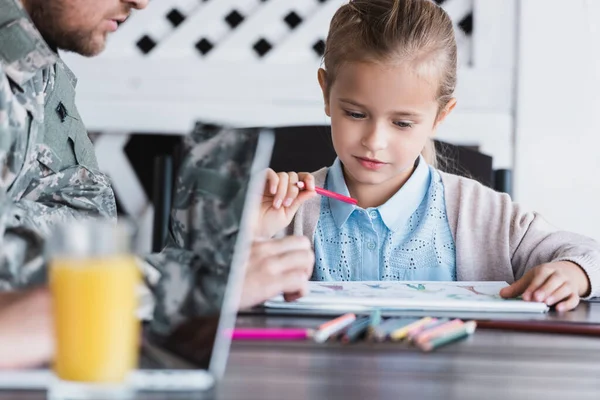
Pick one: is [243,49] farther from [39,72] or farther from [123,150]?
[39,72]

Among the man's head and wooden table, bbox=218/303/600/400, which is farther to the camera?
the man's head

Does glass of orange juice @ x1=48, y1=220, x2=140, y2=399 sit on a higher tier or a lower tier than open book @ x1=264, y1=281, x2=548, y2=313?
higher

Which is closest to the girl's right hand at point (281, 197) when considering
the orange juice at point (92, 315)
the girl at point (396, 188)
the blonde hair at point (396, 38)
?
the girl at point (396, 188)

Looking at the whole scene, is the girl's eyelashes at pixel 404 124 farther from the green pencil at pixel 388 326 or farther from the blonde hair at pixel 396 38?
the green pencil at pixel 388 326

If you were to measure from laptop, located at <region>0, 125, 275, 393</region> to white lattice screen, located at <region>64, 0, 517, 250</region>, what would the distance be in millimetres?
1797

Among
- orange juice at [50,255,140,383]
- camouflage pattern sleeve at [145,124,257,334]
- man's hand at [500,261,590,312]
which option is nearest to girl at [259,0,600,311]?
man's hand at [500,261,590,312]

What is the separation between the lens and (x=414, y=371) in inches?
25.3

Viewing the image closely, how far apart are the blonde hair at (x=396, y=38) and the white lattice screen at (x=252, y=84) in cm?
93

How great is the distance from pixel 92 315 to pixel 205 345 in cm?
10

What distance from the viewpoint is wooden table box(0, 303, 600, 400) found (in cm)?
58

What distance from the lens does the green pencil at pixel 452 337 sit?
73 centimetres

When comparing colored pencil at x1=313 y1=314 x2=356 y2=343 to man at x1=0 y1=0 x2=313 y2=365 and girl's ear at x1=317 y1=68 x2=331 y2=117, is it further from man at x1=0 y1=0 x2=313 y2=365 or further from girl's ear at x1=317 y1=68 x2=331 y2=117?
girl's ear at x1=317 y1=68 x2=331 y2=117

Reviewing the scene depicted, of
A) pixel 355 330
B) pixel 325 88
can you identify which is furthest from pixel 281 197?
pixel 355 330

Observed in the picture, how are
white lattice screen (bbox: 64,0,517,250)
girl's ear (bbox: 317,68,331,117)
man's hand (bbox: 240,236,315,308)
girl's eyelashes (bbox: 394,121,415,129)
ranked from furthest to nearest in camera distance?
white lattice screen (bbox: 64,0,517,250), girl's ear (bbox: 317,68,331,117), girl's eyelashes (bbox: 394,121,415,129), man's hand (bbox: 240,236,315,308)
